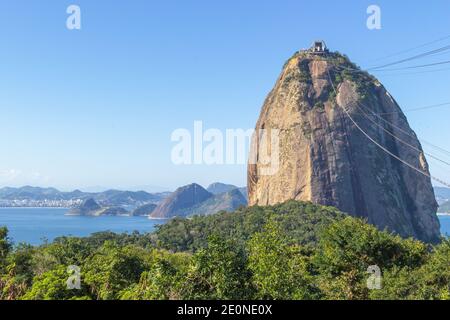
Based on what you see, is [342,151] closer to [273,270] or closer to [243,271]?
[243,271]

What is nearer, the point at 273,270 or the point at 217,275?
the point at 273,270

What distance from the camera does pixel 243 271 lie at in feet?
30.9

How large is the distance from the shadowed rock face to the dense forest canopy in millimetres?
33128

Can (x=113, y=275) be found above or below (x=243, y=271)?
below

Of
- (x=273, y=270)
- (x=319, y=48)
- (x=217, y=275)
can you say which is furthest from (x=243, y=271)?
(x=319, y=48)

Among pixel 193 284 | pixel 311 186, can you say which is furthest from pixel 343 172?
pixel 193 284

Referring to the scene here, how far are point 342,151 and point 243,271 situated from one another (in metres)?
46.3

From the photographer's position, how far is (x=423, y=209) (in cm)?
5788

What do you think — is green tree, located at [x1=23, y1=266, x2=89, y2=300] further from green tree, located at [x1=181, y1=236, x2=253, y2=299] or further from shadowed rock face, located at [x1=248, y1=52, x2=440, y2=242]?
shadowed rock face, located at [x1=248, y1=52, x2=440, y2=242]

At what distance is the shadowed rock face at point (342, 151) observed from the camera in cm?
5222

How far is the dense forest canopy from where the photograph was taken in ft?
27.9

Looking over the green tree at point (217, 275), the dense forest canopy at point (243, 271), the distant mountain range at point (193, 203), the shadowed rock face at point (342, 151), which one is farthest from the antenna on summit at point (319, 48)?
the distant mountain range at point (193, 203)
